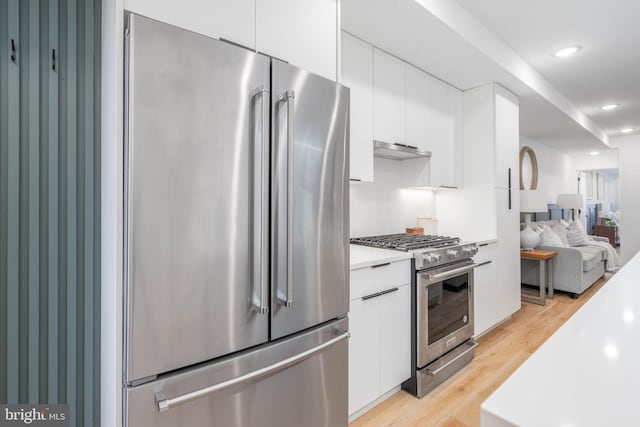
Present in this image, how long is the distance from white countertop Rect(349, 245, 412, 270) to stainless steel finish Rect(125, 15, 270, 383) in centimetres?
72

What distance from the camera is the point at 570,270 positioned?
4207mm

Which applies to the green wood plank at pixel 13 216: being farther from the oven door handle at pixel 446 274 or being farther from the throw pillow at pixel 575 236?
the throw pillow at pixel 575 236

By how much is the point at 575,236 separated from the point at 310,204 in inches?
221

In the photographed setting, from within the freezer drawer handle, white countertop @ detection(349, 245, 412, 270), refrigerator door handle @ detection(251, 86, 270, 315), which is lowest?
the freezer drawer handle

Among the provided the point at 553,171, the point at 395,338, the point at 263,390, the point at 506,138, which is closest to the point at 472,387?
the point at 395,338

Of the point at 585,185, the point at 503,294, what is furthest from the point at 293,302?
the point at 585,185

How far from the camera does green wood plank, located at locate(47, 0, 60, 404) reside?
1.28 m

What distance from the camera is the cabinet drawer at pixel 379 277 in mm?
1754

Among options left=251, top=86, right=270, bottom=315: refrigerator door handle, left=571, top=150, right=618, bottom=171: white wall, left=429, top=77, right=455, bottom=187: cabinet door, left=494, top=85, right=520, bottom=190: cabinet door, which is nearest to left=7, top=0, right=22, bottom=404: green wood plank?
left=251, top=86, right=270, bottom=315: refrigerator door handle

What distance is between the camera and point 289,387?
1.29m

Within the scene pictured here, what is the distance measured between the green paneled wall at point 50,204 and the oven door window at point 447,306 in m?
1.86

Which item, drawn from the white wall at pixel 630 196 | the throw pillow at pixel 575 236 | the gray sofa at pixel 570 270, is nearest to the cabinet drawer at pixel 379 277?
the gray sofa at pixel 570 270

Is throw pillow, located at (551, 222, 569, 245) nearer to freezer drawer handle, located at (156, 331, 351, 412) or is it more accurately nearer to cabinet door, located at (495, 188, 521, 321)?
cabinet door, located at (495, 188, 521, 321)

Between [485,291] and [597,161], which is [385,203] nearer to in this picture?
[485,291]
